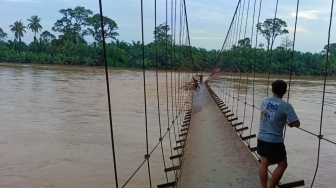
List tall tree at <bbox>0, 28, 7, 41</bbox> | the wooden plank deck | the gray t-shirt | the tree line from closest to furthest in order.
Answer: the gray t-shirt, the wooden plank deck, the tree line, tall tree at <bbox>0, 28, 7, 41</bbox>

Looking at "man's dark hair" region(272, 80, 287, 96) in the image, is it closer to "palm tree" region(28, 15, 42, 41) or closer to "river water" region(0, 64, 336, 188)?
"river water" region(0, 64, 336, 188)

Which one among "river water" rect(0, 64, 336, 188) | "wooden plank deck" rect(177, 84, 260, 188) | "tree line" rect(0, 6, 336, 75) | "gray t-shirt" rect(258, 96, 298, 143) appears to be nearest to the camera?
"gray t-shirt" rect(258, 96, 298, 143)

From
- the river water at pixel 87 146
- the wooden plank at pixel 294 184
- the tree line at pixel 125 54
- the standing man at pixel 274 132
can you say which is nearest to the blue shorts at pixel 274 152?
the standing man at pixel 274 132

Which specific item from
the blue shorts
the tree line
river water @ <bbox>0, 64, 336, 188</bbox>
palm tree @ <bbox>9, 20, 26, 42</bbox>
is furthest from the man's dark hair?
palm tree @ <bbox>9, 20, 26, 42</bbox>

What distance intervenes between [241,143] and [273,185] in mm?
1128

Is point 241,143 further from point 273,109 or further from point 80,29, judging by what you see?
point 80,29

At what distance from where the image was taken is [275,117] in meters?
2.28

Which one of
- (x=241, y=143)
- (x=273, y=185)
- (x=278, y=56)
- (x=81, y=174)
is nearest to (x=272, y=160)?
(x=273, y=185)

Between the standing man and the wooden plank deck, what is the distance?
183 millimetres

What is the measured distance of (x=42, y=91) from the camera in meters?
14.0

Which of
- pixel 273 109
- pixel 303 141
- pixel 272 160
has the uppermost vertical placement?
pixel 273 109

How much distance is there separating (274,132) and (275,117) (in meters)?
0.09

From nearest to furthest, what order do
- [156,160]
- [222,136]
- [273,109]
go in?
[273,109]
[222,136]
[156,160]

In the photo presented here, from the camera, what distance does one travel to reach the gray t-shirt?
2.26 meters
